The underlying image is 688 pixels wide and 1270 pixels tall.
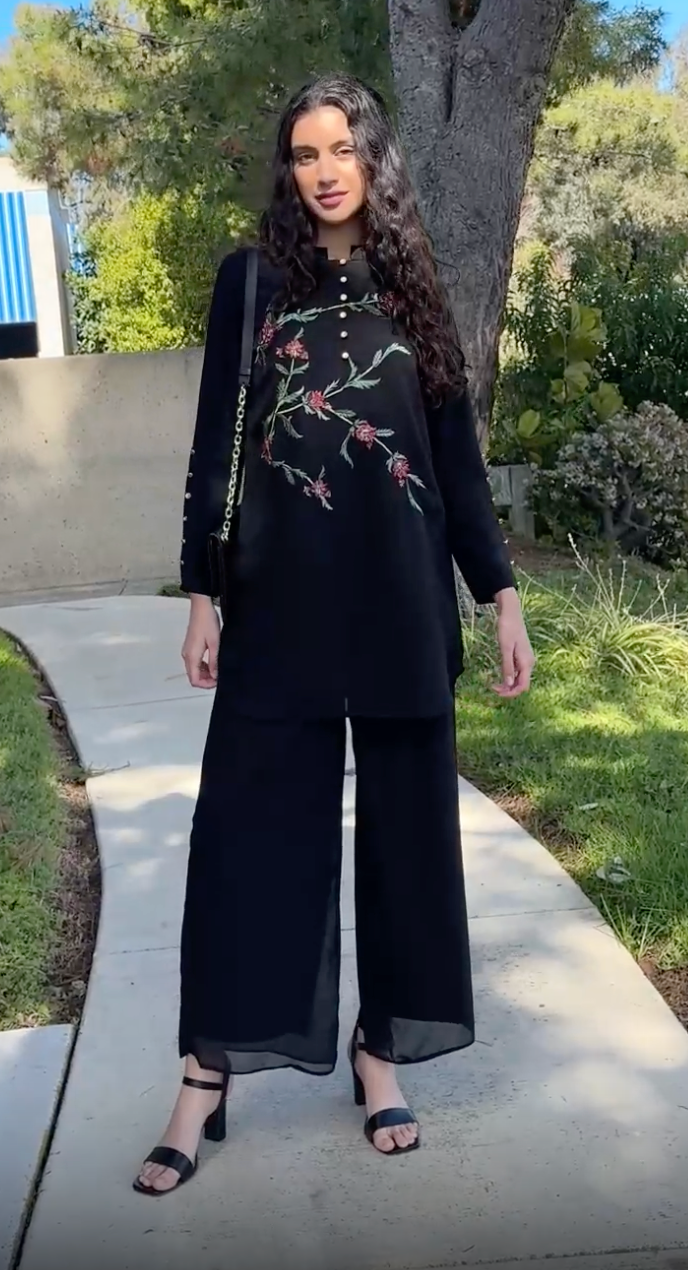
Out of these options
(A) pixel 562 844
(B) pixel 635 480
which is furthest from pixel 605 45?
(A) pixel 562 844

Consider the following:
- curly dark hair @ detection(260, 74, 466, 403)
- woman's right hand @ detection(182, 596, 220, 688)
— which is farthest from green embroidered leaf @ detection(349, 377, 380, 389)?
woman's right hand @ detection(182, 596, 220, 688)

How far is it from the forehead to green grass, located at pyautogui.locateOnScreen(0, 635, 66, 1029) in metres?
1.98

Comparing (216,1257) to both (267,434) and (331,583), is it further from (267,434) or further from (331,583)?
(267,434)

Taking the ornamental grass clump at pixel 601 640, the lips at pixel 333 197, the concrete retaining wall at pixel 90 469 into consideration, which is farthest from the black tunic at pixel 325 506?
the concrete retaining wall at pixel 90 469

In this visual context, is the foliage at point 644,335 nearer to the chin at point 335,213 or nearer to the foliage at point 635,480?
the foliage at point 635,480

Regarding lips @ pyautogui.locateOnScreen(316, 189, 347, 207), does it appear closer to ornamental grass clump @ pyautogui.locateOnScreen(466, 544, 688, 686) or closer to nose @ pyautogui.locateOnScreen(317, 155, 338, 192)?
nose @ pyautogui.locateOnScreen(317, 155, 338, 192)

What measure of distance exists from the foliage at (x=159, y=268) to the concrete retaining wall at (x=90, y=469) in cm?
529

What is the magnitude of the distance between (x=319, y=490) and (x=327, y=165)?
21.7 inches

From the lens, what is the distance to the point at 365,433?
2.43 meters

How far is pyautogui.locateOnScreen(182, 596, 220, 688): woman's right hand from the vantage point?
8.43ft

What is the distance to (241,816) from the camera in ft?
8.26

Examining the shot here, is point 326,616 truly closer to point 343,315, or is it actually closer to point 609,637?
point 343,315

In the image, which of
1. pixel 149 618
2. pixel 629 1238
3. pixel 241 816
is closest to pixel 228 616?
pixel 241 816

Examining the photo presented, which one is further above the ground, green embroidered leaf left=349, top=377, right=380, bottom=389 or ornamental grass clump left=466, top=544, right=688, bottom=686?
green embroidered leaf left=349, top=377, right=380, bottom=389
